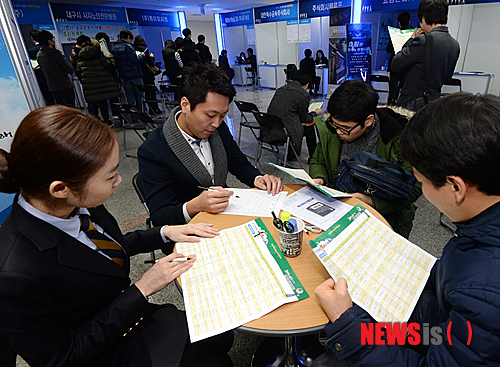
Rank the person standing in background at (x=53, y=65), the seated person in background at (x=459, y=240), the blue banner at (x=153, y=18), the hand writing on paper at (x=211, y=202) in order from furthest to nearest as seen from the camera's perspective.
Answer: the blue banner at (x=153, y=18) → the person standing in background at (x=53, y=65) → the hand writing on paper at (x=211, y=202) → the seated person in background at (x=459, y=240)

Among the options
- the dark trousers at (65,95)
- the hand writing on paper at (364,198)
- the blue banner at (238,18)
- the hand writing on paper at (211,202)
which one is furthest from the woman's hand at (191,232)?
the blue banner at (238,18)

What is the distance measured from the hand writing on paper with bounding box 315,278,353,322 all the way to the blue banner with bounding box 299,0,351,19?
25.7ft

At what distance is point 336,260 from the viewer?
34.1 inches

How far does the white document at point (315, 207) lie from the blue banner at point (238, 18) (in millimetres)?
10770

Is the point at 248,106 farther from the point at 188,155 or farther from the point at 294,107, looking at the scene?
the point at 188,155

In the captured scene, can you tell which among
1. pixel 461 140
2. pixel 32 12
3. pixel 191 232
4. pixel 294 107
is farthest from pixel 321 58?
pixel 461 140

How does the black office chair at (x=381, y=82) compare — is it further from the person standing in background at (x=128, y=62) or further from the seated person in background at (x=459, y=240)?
the seated person in background at (x=459, y=240)

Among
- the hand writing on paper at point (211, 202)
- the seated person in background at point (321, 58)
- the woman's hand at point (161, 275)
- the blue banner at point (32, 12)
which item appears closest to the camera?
the woman's hand at point (161, 275)

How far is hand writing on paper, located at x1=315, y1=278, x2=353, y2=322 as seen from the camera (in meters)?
0.72

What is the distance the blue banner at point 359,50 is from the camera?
19.1 ft

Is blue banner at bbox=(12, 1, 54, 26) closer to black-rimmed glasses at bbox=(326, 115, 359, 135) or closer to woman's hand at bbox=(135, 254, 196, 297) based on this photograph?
black-rimmed glasses at bbox=(326, 115, 359, 135)

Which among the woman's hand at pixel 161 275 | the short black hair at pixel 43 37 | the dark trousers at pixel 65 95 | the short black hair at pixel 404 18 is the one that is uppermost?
the short black hair at pixel 43 37

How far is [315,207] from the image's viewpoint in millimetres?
1264

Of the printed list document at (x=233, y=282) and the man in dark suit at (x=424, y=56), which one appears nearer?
the printed list document at (x=233, y=282)
